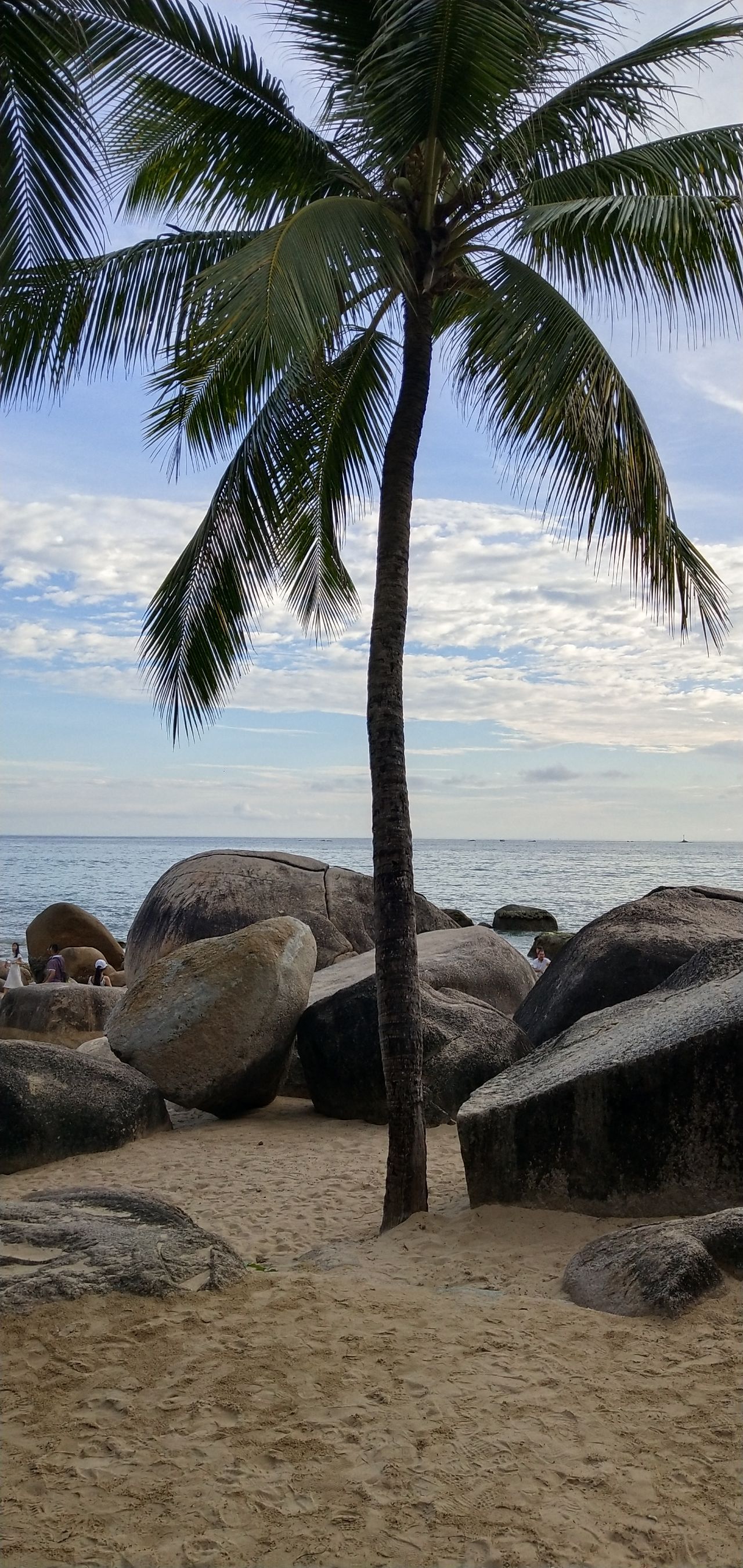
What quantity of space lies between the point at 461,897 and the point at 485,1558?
48234 millimetres

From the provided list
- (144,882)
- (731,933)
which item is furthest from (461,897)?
(731,933)

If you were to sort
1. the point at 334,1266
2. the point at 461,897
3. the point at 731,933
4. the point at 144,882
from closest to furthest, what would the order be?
the point at 334,1266 < the point at 731,933 < the point at 461,897 < the point at 144,882

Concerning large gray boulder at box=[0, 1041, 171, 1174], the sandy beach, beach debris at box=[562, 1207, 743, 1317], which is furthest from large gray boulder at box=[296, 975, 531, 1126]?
beach debris at box=[562, 1207, 743, 1317]

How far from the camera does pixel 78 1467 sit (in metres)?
3.14

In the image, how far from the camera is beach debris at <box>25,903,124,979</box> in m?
22.8

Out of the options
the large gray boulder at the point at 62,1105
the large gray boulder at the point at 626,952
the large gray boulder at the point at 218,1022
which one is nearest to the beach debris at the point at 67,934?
the large gray boulder at the point at 218,1022

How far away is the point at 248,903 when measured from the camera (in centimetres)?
1280

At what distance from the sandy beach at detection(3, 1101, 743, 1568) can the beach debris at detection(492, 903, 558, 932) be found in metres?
31.1

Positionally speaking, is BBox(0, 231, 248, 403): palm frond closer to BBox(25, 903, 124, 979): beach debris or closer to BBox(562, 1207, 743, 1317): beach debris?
BBox(562, 1207, 743, 1317): beach debris

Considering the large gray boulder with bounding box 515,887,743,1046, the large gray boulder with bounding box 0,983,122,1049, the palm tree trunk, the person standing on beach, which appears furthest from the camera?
the person standing on beach

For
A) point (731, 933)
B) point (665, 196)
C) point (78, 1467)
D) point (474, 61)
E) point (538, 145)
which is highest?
point (538, 145)

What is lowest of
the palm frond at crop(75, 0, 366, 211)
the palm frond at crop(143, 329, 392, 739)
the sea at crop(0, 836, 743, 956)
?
the sea at crop(0, 836, 743, 956)

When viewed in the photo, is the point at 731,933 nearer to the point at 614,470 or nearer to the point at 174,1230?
the point at 614,470

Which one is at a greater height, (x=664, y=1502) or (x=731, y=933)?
(x=731, y=933)
